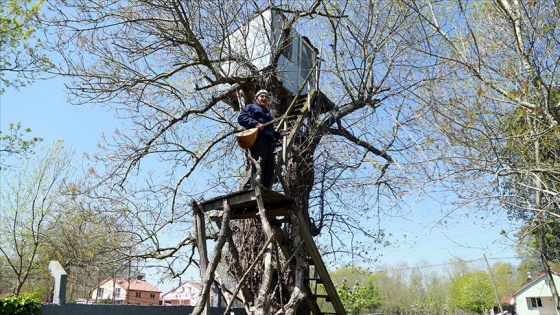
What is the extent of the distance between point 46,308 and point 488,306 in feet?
153

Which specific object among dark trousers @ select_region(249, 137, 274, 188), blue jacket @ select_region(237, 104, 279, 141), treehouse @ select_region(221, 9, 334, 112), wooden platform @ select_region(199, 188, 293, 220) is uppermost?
treehouse @ select_region(221, 9, 334, 112)

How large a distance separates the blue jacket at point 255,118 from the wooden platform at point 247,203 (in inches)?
35.5

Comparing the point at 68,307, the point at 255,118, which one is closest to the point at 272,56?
the point at 255,118

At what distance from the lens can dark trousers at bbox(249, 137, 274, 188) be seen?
6258 millimetres

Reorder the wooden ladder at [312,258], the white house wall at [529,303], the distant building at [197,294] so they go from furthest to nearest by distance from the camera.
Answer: the white house wall at [529,303] < the distant building at [197,294] < the wooden ladder at [312,258]

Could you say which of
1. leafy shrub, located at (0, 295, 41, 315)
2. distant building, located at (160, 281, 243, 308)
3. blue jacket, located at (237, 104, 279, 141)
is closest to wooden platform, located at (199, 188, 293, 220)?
blue jacket, located at (237, 104, 279, 141)

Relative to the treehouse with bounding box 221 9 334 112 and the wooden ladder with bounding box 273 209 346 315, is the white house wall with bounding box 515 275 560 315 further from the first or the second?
the wooden ladder with bounding box 273 209 346 315

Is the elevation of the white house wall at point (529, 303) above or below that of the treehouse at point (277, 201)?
below

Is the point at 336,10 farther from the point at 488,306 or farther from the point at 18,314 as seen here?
the point at 488,306

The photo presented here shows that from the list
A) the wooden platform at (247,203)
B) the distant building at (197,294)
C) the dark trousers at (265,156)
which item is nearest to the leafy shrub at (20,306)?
the distant building at (197,294)

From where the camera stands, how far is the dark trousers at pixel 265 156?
6258mm

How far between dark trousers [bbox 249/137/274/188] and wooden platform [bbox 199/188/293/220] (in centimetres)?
29

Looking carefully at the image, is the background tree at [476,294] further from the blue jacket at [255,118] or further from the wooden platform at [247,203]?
the blue jacket at [255,118]

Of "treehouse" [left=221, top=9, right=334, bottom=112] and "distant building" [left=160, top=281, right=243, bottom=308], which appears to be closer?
"distant building" [left=160, top=281, right=243, bottom=308]
